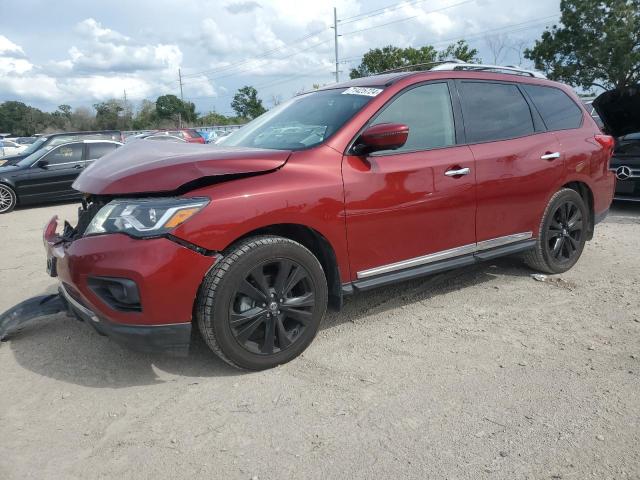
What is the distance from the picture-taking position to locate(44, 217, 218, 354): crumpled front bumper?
2553 millimetres

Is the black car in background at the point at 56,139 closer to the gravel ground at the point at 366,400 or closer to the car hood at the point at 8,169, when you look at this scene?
the car hood at the point at 8,169

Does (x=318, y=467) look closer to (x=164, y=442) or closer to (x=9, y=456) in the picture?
(x=164, y=442)

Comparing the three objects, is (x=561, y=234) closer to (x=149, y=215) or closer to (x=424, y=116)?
(x=424, y=116)

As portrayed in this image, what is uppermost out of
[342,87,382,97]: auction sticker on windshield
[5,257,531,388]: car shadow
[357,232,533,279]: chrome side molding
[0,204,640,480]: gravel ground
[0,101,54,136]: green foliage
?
[0,101,54,136]: green foliage

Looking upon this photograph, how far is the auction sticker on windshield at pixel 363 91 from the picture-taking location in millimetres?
3434

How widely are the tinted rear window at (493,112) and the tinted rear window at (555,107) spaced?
20 centimetres

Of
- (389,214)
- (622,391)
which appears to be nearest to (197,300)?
(389,214)

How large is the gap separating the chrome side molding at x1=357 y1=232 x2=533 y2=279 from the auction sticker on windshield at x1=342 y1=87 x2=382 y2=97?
1.15 m

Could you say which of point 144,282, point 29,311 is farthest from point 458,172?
point 29,311

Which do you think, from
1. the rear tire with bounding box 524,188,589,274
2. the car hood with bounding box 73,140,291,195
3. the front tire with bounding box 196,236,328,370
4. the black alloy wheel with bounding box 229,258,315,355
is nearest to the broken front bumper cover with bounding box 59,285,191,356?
the front tire with bounding box 196,236,328,370

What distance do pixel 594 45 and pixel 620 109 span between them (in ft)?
63.0

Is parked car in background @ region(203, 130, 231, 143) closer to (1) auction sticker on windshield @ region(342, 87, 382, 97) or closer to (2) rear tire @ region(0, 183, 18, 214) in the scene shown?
(1) auction sticker on windshield @ region(342, 87, 382, 97)

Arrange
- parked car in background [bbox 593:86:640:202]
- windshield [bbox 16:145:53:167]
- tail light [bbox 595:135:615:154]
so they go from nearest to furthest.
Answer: tail light [bbox 595:135:615:154] → parked car in background [bbox 593:86:640:202] → windshield [bbox 16:145:53:167]

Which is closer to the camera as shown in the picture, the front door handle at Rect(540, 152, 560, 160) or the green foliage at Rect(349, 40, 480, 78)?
the front door handle at Rect(540, 152, 560, 160)
